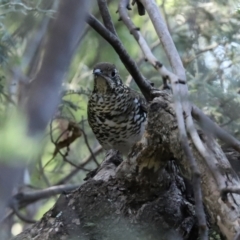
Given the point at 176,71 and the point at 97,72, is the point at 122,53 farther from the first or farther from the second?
the point at 176,71

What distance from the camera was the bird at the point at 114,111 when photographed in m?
2.83

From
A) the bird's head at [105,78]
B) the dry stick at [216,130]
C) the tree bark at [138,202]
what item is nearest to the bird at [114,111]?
the bird's head at [105,78]

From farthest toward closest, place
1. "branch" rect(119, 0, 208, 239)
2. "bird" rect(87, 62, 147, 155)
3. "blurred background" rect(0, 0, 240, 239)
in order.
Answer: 1. "bird" rect(87, 62, 147, 155)
2. "blurred background" rect(0, 0, 240, 239)
3. "branch" rect(119, 0, 208, 239)

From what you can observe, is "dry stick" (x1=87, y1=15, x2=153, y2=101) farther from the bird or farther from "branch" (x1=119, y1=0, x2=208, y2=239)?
the bird

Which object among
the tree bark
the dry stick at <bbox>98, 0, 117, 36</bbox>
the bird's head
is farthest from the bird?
the tree bark

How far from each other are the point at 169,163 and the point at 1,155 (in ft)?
4.90

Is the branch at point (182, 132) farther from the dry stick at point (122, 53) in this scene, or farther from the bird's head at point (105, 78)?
the bird's head at point (105, 78)

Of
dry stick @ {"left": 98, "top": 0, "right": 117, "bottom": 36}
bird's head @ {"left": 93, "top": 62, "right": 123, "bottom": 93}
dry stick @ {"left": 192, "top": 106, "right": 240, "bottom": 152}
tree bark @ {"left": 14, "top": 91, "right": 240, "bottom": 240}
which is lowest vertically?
tree bark @ {"left": 14, "top": 91, "right": 240, "bottom": 240}

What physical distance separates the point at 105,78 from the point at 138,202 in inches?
36.3

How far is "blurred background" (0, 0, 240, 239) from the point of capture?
2340 millimetres

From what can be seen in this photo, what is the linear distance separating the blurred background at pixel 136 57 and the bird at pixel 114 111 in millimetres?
260

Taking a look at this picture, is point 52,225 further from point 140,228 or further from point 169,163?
point 169,163

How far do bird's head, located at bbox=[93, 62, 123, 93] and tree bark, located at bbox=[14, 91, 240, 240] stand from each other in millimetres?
736

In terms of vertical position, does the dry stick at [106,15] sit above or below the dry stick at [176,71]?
above
